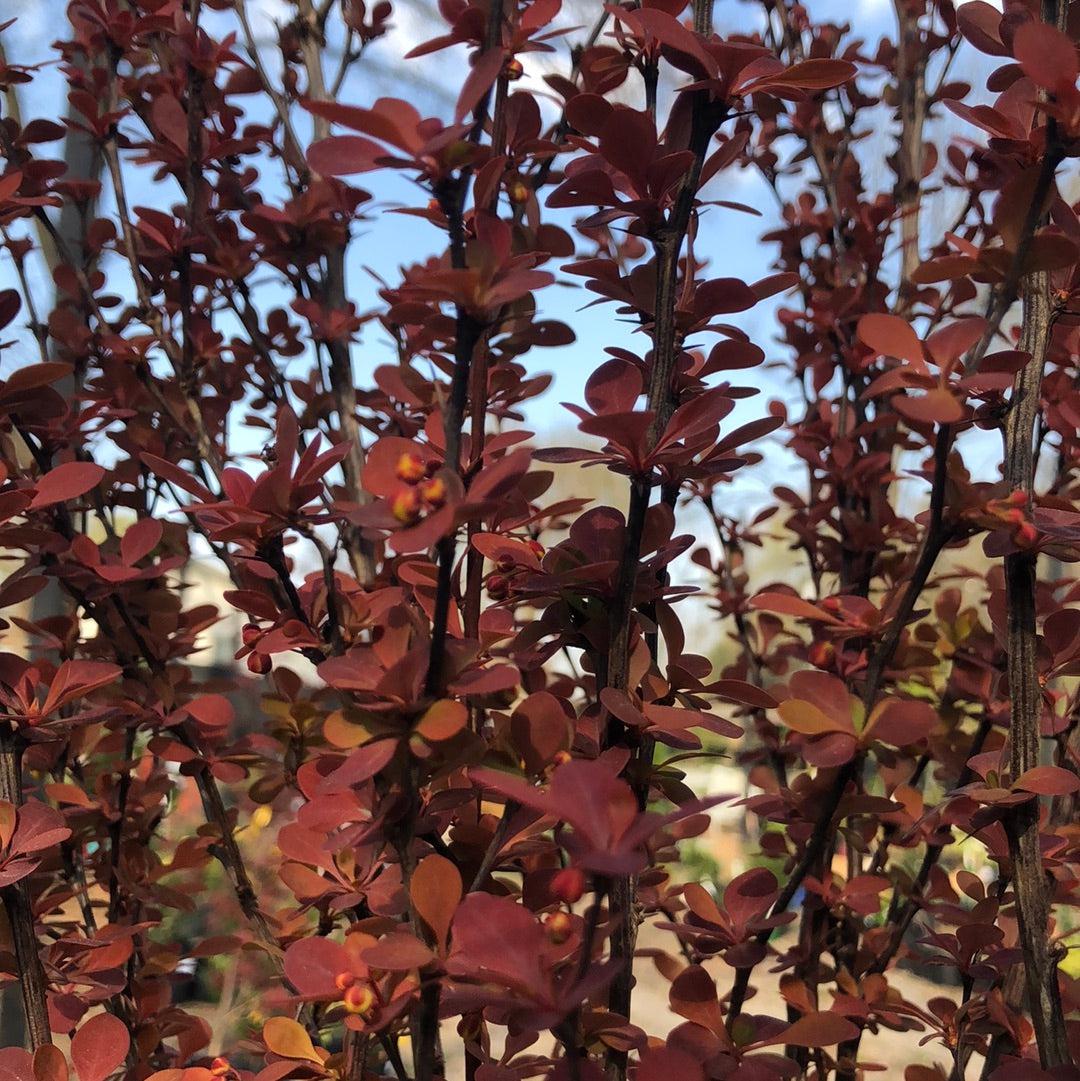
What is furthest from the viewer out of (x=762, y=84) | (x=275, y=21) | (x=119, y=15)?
(x=275, y=21)

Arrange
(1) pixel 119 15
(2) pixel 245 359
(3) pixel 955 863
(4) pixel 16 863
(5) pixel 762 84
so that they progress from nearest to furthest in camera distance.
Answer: (5) pixel 762 84, (4) pixel 16 863, (1) pixel 119 15, (2) pixel 245 359, (3) pixel 955 863

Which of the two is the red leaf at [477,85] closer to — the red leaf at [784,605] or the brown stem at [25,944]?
the red leaf at [784,605]

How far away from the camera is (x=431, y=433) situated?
53 centimetres

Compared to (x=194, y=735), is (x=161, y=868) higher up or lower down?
lower down

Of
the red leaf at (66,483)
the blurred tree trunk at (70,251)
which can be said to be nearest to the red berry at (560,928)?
the red leaf at (66,483)

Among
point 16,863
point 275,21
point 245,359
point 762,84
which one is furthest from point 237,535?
point 275,21

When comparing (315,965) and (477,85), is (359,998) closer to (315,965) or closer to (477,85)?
(315,965)

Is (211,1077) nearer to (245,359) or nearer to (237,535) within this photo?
(237,535)

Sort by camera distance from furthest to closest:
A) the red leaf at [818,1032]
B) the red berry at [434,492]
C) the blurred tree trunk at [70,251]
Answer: the blurred tree trunk at [70,251] → the red leaf at [818,1032] → the red berry at [434,492]

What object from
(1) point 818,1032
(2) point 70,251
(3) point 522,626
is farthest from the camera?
(2) point 70,251

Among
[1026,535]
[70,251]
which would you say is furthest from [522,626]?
[70,251]

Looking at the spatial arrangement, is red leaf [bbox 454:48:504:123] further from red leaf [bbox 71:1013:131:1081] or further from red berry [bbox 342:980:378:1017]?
red leaf [bbox 71:1013:131:1081]

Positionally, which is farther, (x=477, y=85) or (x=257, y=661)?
(x=257, y=661)

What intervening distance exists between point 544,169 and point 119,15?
1.66 feet
